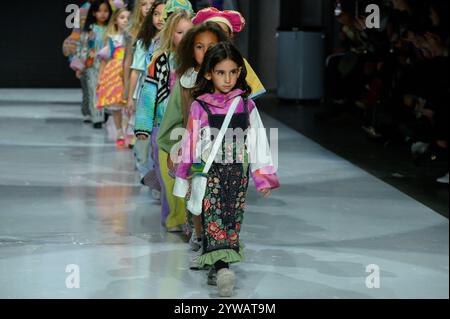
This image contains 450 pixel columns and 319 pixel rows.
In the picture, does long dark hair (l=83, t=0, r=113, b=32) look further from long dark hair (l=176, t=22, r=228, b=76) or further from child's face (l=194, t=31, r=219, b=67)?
child's face (l=194, t=31, r=219, b=67)

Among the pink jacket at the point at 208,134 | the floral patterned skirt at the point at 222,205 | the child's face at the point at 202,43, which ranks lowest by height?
the floral patterned skirt at the point at 222,205

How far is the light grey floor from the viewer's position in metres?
4.69

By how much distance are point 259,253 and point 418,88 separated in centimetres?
260

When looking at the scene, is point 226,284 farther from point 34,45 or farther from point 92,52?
point 34,45

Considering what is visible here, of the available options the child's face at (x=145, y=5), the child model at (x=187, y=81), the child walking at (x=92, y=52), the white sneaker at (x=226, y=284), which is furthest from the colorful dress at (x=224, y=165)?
the child walking at (x=92, y=52)

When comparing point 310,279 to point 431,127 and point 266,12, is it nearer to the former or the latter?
point 431,127

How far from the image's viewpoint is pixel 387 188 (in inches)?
295

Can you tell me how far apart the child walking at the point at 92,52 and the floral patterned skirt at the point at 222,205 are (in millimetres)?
6246

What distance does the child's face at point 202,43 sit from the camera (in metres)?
4.96

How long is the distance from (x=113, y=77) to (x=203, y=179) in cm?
556

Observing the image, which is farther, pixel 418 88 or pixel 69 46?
pixel 69 46

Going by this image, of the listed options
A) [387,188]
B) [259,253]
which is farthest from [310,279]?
[387,188]

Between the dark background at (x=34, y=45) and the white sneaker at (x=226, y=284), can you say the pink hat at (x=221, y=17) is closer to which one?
the white sneaker at (x=226, y=284)

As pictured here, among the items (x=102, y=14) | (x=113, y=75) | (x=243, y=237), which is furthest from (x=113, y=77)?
(x=243, y=237)
